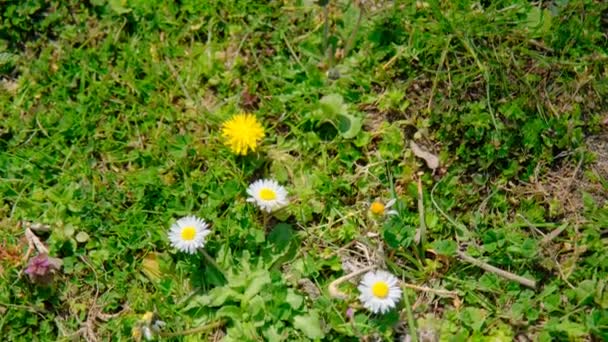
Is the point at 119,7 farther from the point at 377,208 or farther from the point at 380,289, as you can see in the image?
the point at 380,289

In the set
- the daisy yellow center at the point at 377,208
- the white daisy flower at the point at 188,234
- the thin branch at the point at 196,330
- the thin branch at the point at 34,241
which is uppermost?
the daisy yellow center at the point at 377,208

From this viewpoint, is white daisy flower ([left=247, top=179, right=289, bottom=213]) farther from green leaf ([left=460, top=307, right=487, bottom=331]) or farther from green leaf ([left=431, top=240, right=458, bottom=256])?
green leaf ([left=460, top=307, right=487, bottom=331])

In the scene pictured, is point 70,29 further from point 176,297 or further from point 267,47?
point 176,297

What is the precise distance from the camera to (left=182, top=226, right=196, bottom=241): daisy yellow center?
8.70 feet

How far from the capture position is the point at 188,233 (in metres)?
2.66

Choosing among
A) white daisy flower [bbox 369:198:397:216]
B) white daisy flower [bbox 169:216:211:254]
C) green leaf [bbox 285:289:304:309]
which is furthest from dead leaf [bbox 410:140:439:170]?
white daisy flower [bbox 169:216:211:254]

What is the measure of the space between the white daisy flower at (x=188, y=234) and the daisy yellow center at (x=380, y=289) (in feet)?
2.07

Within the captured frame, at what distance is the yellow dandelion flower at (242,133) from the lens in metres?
2.85

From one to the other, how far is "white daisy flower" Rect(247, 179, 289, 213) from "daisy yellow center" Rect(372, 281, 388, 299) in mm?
473

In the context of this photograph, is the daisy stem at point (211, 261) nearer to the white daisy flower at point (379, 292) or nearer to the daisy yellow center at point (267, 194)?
the daisy yellow center at point (267, 194)

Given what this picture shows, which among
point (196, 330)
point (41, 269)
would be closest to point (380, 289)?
point (196, 330)

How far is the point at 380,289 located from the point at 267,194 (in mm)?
545

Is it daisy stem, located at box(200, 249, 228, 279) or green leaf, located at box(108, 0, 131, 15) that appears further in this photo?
green leaf, located at box(108, 0, 131, 15)

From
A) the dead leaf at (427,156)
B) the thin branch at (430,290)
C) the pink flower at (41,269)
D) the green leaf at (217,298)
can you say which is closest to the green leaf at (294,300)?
the green leaf at (217,298)
